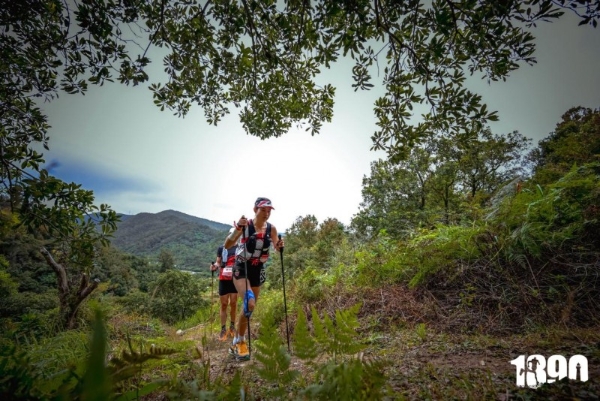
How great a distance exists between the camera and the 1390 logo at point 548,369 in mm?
1599

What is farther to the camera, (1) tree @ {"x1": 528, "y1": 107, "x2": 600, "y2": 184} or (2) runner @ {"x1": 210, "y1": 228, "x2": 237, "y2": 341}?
(1) tree @ {"x1": 528, "y1": 107, "x2": 600, "y2": 184}

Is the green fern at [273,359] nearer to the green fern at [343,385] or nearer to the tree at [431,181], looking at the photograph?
the green fern at [343,385]

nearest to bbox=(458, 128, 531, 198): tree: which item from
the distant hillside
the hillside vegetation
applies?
the hillside vegetation

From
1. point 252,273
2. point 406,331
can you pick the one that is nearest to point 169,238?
point 252,273

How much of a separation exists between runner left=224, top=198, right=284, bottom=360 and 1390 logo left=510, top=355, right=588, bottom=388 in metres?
3.34

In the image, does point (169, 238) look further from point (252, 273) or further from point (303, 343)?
point (303, 343)

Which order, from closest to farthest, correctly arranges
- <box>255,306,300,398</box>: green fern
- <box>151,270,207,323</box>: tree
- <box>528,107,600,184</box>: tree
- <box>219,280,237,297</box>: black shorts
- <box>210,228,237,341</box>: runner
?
<box>255,306,300,398</box>: green fern → <box>210,228,237,341</box>: runner → <box>219,280,237,297</box>: black shorts → <box>528,107,600,184</box>: tree → <box>151,270,207,323</box>: tree

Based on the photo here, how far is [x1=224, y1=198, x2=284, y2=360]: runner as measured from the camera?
166 inches

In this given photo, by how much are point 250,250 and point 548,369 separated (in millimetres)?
3901

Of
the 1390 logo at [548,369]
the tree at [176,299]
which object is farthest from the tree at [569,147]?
the tree at [176,299]

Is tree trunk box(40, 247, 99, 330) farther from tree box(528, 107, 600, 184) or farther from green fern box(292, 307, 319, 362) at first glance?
tree box(528, 107, 600, 184)

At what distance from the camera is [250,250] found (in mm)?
4648

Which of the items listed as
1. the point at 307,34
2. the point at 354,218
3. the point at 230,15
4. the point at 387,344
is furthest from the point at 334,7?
the point at 354,218

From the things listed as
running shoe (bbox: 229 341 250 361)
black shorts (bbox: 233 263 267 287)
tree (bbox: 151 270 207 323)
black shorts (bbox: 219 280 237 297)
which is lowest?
tree (bbox: 151 270 207 323)
